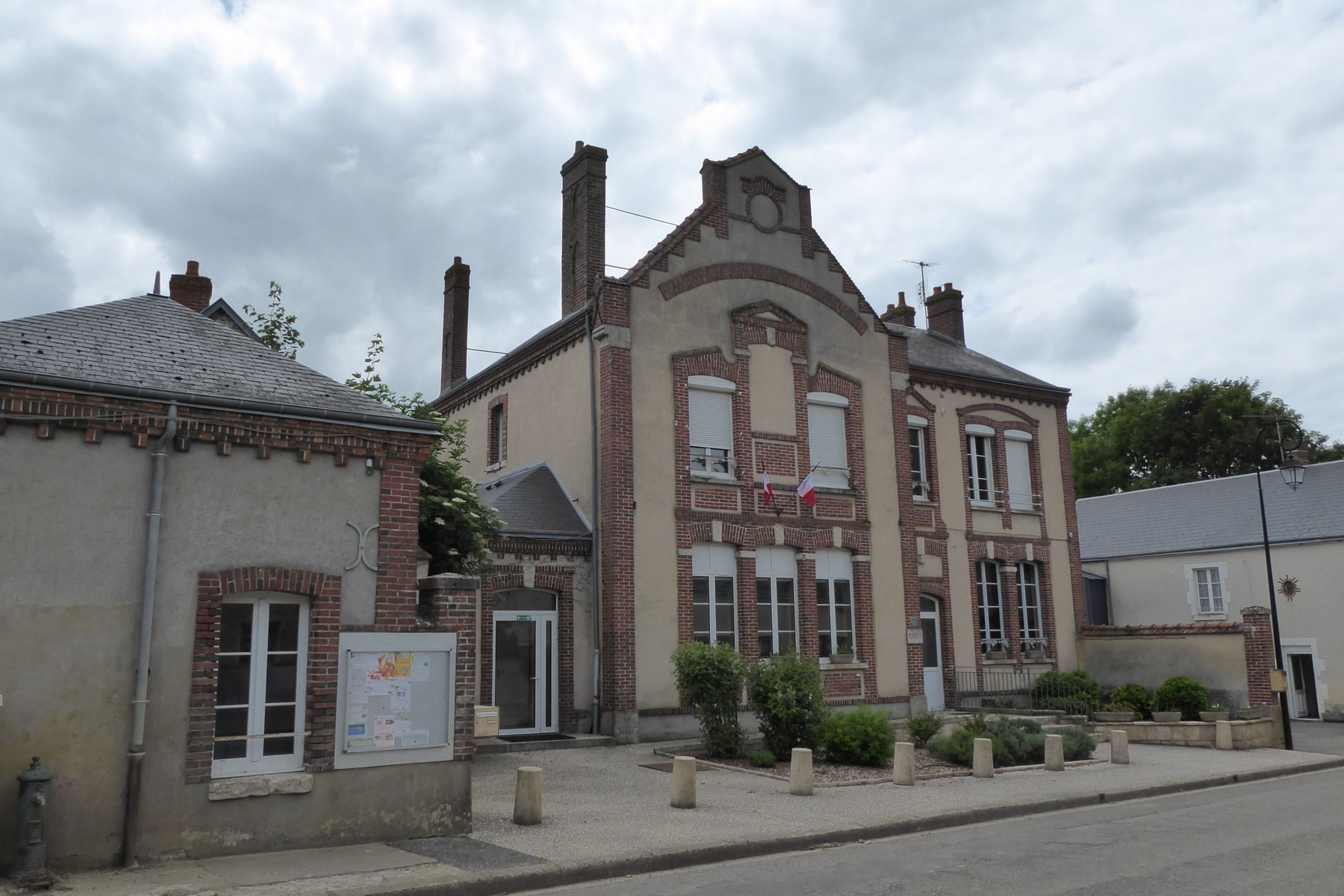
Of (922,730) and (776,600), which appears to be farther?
(776,600)

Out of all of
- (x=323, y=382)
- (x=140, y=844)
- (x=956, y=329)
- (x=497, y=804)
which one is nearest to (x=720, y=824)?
(x=497, y=804)

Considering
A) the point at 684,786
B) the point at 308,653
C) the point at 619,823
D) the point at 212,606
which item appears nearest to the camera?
the point at 212,606

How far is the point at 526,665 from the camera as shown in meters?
17.4

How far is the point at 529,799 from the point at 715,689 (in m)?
5.02

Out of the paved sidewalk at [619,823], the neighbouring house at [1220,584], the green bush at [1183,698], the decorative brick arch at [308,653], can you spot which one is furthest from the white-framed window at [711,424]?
the neighbouring house at [1220,584]

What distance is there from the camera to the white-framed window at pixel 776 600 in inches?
749

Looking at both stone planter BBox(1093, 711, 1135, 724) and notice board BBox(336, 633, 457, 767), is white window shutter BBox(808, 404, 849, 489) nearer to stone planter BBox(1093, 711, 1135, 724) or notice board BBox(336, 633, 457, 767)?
stone planter BBox(1093, 711, 1135, 724)

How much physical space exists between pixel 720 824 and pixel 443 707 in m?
3.07

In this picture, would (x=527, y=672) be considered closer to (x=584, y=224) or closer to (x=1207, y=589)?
(x=584, y=224)

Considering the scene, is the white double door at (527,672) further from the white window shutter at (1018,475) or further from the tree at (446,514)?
the white window shutter at (1018,475)

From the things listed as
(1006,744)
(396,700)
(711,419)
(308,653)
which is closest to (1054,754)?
(1006,744)

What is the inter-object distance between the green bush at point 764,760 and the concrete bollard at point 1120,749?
5.66m

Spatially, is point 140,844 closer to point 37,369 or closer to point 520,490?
point 37,369

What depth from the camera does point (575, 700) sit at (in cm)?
1752
